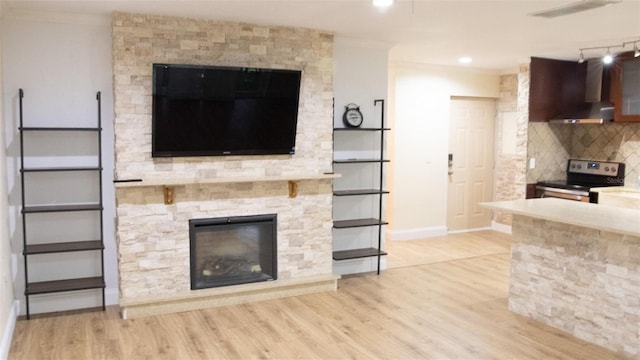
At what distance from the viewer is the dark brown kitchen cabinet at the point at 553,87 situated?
6415 mm

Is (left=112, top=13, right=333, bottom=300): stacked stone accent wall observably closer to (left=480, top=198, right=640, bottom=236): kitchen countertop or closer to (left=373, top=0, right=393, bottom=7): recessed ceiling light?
(left=373, top=0, right=393, bottom=7): recessed ceiling light

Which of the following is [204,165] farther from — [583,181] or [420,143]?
[583,181]

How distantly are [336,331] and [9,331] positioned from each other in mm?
2363

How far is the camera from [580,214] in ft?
12.3

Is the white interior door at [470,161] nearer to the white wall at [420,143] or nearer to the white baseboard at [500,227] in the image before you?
the white baseboard at [500,227]

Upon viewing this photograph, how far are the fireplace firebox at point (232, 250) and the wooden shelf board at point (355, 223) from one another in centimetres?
73

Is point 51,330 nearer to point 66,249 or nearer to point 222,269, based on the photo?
point 66,249

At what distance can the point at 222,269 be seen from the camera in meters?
4.67

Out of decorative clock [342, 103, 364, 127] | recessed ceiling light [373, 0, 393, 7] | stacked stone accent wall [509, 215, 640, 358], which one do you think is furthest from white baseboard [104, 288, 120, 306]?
stacked stone accent wall [509, 215, 640, 358]

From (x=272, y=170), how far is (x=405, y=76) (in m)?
3.03

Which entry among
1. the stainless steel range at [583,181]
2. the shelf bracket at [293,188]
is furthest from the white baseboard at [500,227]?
the shelf bracket at [293,188]

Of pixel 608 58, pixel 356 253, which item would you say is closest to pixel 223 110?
pixel 356 253

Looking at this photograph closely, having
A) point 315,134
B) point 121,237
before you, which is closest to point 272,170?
point 315,134

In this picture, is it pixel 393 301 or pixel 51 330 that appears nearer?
pixel 51 330
